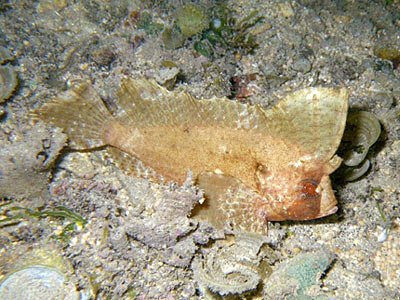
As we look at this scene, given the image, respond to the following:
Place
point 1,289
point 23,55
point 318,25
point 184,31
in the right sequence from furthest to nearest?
point 318,25 → point 184,31 → point 23,55 → point 1,289

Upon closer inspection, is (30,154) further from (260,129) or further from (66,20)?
(66,20)

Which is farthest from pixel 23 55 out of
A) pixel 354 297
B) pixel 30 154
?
pixel 354 297

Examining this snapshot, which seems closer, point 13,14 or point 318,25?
point 13,14

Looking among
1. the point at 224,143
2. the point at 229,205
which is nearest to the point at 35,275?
the point at 229,205

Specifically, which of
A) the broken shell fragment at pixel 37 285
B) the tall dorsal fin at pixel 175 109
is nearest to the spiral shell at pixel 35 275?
the broken shell fragment at pixel 37 285

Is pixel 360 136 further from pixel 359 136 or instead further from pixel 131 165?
pixel 131 165

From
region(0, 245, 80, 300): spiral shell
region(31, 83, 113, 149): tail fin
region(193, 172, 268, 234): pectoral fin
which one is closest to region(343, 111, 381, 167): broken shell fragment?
region(193, 172, 268, 234): pectoral fin

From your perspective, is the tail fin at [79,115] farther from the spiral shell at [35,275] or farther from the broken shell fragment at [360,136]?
the broken shell fragment at [360,136]
